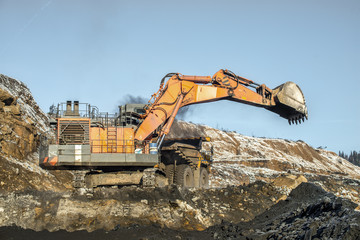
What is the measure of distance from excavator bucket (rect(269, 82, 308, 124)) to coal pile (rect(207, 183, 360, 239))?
4.97m

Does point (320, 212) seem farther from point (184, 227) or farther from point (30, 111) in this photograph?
point (30, 111)

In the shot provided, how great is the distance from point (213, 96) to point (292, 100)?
12.3 feet

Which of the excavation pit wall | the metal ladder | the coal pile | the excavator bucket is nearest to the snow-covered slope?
the excavator bucket

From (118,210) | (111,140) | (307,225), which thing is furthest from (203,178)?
(307,225)

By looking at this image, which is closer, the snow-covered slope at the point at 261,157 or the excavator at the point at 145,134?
the excavator at the point at 145,134

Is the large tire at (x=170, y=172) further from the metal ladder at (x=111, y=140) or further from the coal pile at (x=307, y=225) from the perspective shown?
the coal pile at (x=307, y=225)

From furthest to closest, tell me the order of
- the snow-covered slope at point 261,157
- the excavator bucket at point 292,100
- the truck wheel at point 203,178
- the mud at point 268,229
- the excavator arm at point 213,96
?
the snow-covered slope at point 261,157 → the truck wheel at point 203,178 → the excavator bucket at point 292,100 → the excavator arm at point 213,96 → the mud at point 268,229

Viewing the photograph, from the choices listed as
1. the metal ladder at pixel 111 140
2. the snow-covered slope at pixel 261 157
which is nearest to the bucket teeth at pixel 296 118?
the metal ladder at pixel 111 140

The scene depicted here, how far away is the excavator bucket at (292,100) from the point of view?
19.5 m

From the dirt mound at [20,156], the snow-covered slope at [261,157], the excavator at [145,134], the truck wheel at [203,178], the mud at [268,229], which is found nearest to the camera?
the mud at [268,229]

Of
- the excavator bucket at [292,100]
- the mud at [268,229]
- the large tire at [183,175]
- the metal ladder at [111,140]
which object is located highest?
the excavator bucket at [292,100]

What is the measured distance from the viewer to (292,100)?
19.6m

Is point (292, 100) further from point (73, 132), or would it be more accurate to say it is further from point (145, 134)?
point (73, 132)

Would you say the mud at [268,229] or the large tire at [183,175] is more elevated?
the large tire at [183,175]
